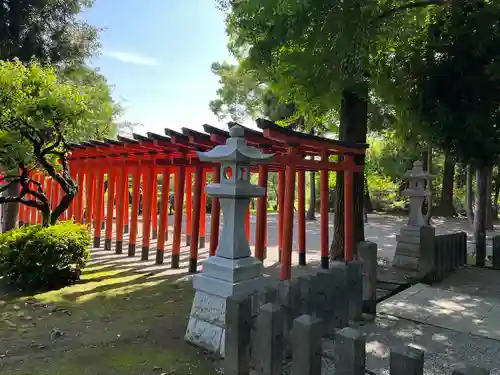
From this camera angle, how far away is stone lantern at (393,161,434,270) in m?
8.59

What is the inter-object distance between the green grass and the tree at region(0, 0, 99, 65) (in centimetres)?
816

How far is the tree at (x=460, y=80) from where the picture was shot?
670cm

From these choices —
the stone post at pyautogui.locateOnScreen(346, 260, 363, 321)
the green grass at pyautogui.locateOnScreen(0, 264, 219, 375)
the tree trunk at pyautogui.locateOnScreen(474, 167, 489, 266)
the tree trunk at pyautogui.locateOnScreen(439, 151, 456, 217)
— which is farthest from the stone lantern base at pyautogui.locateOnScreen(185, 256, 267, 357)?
the tree trunk at pyautogui.locateOnScreen(439, 151, 456, 217)

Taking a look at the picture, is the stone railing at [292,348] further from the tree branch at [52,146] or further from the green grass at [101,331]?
the tree branch at [52,146]

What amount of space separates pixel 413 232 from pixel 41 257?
7.98 m

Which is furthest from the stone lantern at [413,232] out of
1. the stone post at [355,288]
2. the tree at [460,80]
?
the stone post at [355,288]

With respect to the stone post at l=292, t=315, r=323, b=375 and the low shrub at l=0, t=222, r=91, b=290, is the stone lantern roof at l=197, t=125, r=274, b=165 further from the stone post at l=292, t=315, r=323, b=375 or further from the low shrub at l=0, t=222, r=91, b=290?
the low shrub at l=0, t=222, r=91, b=290

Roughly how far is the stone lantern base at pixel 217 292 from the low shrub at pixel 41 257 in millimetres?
3303

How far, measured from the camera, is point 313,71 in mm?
6984

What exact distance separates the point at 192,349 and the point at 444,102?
6436mm

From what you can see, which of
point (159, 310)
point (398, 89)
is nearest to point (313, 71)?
point (398, 89)

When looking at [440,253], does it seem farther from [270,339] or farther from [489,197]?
[489,197]

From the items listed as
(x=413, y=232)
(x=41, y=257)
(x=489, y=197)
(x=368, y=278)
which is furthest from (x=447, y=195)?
(x=41, y=257)

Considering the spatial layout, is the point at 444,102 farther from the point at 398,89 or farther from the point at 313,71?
the point at 313,71
